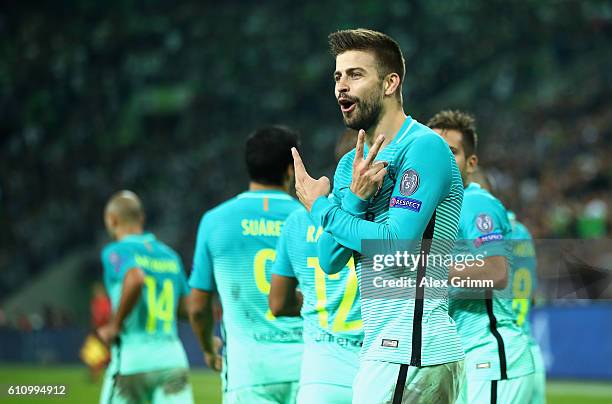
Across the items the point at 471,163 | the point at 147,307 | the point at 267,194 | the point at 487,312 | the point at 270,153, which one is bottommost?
the point at 487,312

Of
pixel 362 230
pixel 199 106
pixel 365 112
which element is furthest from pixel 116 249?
pixel 199 106

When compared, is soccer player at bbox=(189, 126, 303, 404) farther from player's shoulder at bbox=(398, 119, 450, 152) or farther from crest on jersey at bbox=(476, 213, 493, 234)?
player's shoulder at bbox=(398, 119, 450, 152)

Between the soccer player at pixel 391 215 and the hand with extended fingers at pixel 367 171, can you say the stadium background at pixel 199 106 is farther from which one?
the hand with extended fingers at pixel 367 171

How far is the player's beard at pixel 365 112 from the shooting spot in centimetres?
377

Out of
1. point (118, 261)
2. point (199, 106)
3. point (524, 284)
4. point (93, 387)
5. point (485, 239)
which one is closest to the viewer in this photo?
point (485, 239)

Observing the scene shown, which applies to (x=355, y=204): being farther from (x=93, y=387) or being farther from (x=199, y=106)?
(x=199, y=106)

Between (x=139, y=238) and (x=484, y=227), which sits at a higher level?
(x=139, y=238)

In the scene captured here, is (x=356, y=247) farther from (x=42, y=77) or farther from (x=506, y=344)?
(x=42, y=77)

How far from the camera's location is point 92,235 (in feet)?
89.0

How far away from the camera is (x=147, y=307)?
7.14 metres

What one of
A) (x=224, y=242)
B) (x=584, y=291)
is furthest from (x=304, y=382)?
(x=584, y=291)

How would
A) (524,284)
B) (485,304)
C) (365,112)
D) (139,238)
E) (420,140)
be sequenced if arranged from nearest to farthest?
(420,140) < (365,112) < (485,304) < (524,284) < (139,238)

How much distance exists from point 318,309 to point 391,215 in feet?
4.55

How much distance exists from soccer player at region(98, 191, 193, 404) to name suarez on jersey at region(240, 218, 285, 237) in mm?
1489
